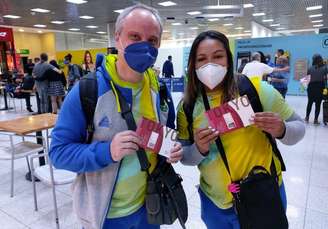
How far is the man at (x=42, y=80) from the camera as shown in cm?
626

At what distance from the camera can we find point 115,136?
0.85 meters

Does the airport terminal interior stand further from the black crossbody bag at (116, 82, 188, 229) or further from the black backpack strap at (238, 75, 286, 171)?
the black crossbody bag at (116, 82, 188, 229)

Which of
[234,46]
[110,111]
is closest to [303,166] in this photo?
[110,111]

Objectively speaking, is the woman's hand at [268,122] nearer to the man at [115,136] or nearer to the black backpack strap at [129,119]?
the man at [115,136]

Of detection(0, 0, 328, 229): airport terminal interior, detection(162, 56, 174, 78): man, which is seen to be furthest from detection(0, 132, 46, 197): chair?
detection(162, 56, 174, 78): man

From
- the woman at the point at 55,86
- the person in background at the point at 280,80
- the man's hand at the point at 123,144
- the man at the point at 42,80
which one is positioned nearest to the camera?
the man's hand at the point at 123,144

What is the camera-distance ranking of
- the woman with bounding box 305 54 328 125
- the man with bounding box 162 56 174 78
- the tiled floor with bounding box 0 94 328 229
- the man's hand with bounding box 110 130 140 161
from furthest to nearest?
the man with bounding box 162 56 174 78 < the woman with bounding box 305 54 328 125 < the tiled floor with bounding box 0 94 328 229 < the man's hand with bounding box 110 130 140 161

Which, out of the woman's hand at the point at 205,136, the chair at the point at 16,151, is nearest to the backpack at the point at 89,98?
the woman's hand at the point at 205,136

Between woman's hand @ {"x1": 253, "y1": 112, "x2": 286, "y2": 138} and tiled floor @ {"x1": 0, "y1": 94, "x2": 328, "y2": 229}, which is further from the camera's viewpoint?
tiled floor @ {"x1": 0, "y1": 94, "x2": 328, "y2": 229}

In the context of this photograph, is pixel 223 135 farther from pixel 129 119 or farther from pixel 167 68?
pixel 167 68

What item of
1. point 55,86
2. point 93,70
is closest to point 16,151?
point 93,70

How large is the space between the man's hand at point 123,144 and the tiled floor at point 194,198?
5.20ft

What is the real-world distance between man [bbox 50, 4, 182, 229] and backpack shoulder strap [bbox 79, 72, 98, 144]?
14mm

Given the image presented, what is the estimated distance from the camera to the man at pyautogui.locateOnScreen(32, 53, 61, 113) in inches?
246
